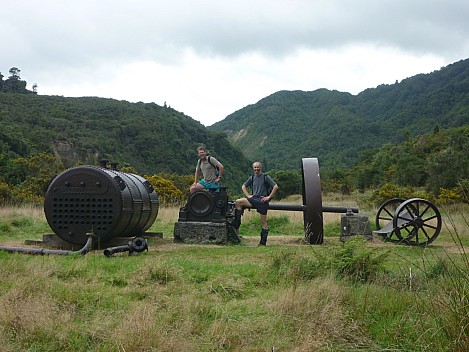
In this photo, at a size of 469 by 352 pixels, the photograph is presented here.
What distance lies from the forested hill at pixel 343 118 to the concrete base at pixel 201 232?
200 feet

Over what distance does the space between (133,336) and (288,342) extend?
1108 mm

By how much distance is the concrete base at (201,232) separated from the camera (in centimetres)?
1062

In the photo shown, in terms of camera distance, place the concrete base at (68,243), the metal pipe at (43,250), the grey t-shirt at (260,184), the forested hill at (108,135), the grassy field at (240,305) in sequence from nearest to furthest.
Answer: the grassy field at (240,305), the metal pipe at (43,250), the concrete base at (68,243), the grey t-shirt at (260,184), the forested hill at (108,135)

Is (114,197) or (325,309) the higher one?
(114,197)

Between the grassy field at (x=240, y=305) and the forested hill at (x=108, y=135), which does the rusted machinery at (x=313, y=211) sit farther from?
the forested hill at (x=108, y=135)

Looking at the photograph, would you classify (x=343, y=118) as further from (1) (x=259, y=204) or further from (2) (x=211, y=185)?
(1) (x=259, y=204)

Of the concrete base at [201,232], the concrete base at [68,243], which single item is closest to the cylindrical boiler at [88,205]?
the concrete base at [68,243]

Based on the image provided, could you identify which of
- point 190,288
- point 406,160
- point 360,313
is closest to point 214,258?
point 190,288

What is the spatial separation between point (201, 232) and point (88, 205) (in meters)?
2.48

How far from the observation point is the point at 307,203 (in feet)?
34.3

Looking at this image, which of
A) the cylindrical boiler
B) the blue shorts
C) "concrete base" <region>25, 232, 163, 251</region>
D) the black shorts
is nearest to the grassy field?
the cylindrical boiler

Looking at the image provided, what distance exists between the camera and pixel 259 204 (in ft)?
35.6

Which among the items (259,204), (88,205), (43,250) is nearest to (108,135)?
(259,204)

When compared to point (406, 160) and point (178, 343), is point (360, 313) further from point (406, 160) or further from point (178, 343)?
point (406, 160)
